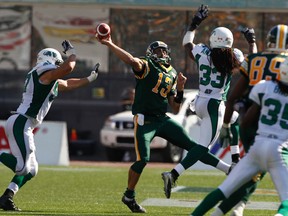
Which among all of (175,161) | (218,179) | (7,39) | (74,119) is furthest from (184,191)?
(7,39)

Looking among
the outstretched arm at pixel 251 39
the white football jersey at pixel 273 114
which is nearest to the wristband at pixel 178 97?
the outstretched arm at pixel 251 39

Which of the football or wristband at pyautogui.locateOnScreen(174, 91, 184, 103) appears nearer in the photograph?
the football

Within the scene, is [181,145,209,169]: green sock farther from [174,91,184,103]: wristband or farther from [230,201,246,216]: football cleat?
[230,201,246,216]: football cleat

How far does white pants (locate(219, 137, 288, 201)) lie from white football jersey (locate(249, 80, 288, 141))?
6 centimetres

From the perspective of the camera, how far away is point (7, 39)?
26.3 metres

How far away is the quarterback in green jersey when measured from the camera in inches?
460

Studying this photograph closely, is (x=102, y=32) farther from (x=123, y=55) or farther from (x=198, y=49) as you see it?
(x=198, y=49)

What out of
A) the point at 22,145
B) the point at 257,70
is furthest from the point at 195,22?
the point at 257,70

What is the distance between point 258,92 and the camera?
29.0 feet

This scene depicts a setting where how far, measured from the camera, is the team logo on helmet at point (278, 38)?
9375 mm

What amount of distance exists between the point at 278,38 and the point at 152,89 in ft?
9.11

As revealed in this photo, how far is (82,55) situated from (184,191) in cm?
1169

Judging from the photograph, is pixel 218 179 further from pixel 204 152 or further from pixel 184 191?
pixel 204 152

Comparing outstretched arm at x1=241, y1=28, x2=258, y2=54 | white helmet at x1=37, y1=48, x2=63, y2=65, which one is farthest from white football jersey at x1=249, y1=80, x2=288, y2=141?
white helmet at x1=37, y1=48, x2=63, y2=65
